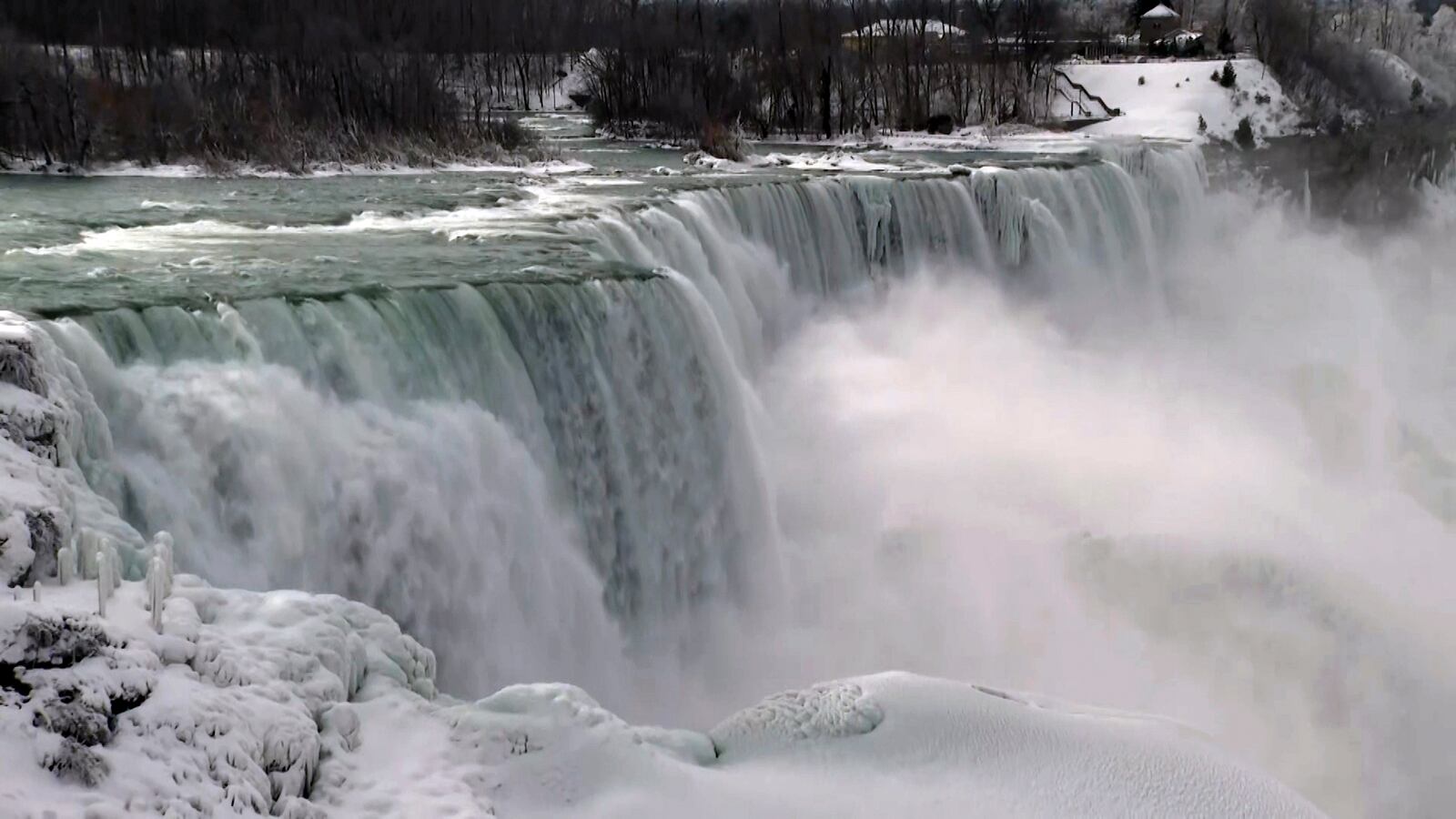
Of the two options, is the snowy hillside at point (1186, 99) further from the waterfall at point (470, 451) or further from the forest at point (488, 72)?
the waterfall at point (470, 451)

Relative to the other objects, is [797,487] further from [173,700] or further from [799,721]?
[173,700]

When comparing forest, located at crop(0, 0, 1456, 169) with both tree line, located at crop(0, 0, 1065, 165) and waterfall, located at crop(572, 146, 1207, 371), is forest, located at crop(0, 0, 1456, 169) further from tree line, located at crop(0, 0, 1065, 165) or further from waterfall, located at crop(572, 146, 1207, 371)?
waterfall, located at crop(572, 146, 1207, 371)

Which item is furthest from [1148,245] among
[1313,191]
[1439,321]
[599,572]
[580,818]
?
[580,818]

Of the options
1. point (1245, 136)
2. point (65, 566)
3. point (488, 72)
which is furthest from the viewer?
point (488, 72)

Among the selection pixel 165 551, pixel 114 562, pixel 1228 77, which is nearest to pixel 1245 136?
pixel 1228 77

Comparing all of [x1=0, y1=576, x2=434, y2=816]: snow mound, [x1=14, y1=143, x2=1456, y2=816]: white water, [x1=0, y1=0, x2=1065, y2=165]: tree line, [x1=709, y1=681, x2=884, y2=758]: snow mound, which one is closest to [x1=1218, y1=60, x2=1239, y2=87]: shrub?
[x1=0, y1=0, x2=1065, y2=165]: tree line

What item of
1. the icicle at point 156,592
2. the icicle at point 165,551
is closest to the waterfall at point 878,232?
the icicle at point 165,551
